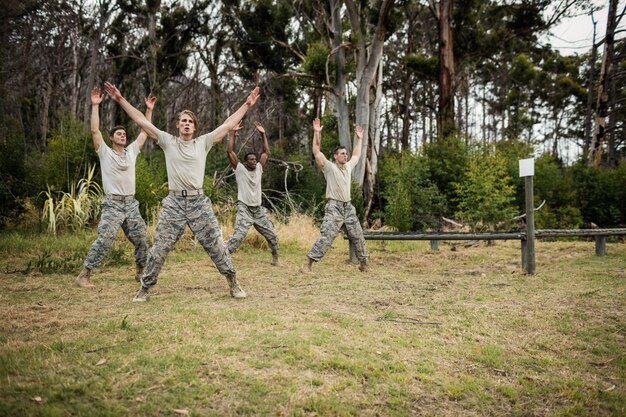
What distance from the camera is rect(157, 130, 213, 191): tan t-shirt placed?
5.35 metres

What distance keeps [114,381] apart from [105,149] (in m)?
4.05

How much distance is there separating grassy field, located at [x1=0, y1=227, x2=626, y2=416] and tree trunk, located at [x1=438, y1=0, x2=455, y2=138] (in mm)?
12236

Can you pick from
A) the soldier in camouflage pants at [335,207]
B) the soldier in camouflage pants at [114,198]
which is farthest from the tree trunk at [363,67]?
the soldier in camouflage pants at [114,198]

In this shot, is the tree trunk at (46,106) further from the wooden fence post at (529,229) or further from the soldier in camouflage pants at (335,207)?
the wooden fence post at (529,229)

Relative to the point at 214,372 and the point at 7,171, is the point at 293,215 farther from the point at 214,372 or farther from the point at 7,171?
the point at 214,372

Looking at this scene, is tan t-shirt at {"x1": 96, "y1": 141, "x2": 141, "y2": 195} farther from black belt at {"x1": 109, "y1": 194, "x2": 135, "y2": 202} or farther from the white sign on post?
the white sign on post

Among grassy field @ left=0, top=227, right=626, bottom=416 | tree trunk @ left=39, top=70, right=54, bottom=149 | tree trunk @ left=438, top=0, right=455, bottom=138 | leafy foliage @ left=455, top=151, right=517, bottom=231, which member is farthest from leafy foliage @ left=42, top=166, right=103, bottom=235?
tree trunk @ left=39, top=70, right=54, bottom=149

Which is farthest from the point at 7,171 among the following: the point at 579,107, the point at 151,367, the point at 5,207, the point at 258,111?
the point at 579,107

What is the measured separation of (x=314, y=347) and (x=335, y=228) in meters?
4.01

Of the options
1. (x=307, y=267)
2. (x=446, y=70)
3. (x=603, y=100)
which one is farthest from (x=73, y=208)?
(x=603, y=100)

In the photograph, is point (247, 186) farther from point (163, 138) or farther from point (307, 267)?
point (163, 138)

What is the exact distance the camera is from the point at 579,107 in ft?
123

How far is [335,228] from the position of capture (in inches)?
311

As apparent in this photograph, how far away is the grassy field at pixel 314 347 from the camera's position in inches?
125
